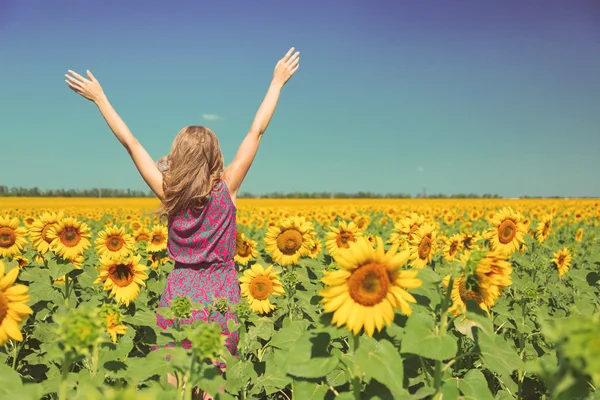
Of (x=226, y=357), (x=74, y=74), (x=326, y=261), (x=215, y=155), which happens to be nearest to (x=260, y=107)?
(x=215, y=155)

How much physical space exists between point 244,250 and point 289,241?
2.53 ft

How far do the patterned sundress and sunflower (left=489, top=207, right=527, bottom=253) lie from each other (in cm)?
331

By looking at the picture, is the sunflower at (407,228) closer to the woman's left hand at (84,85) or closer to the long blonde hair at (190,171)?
the long blonde hair at (190,171)

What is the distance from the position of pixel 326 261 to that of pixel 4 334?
485cm

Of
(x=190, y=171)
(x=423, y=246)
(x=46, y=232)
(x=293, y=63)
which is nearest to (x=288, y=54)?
(x=293, y=63)

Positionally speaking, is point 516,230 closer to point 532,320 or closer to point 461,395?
point 532,320

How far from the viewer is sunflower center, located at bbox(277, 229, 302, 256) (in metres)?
6.14

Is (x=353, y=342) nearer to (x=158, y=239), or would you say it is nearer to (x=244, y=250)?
(x=244, y=250)

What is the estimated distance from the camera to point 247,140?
13.1ft

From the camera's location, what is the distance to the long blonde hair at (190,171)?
A: 371cm

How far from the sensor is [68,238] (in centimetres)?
554

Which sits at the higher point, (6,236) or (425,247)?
(425,247)

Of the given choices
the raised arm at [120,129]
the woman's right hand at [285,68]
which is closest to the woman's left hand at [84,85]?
the raised arm at [120,129]

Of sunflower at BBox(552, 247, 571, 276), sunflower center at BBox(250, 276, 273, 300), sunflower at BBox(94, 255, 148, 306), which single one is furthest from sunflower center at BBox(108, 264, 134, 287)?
sunflower at BBox(552, 247, 571, 276)
